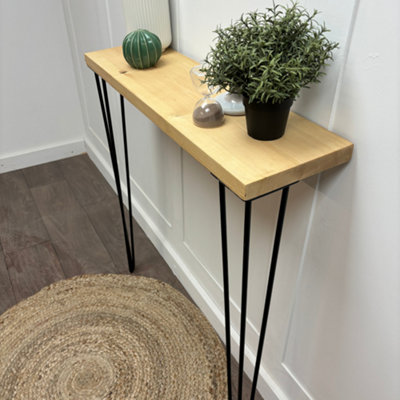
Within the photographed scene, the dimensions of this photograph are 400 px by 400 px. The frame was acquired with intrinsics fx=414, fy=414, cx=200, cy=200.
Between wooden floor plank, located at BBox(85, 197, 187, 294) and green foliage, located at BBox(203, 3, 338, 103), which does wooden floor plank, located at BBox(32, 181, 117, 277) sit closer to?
wooden floor plank, located at BBox(85, 197, 187, 294)

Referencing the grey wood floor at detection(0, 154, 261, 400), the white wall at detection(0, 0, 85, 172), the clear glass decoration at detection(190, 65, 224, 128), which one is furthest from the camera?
the white wall at detection(0, 0, 85, 172)

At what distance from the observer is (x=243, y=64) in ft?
2.31

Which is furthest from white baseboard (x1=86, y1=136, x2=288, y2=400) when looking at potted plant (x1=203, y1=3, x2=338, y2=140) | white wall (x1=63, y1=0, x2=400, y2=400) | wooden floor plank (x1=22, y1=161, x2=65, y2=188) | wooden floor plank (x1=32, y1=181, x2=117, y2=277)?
potted plant (x1=203, y1=3, x2=338, y2=140)

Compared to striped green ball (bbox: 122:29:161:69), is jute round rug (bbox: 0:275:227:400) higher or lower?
lower

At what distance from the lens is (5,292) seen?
1771 millimetres

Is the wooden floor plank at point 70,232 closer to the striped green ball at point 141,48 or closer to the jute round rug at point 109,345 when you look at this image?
the jute round rug at point 109,345

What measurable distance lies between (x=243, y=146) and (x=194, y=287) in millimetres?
1004

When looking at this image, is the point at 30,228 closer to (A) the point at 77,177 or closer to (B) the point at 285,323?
(A) the point at 77,177

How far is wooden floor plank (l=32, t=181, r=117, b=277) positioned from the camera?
1.91m

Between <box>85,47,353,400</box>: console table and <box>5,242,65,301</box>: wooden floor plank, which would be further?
<box>5,242,65,301</box>: wooden floor plank

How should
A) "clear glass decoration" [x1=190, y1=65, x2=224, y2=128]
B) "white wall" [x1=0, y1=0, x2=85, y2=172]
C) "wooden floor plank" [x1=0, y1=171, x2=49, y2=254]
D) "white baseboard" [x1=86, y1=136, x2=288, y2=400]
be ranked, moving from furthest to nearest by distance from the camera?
A: "white wall" [x1=0, y1=0, x2=85, y2=172]
"wooden floor plank" [x1=0, y1=171, x2=49, y2=254]
"white baseboard" [x1=86, y1=136, x2=288, y2=400]
"clear glass decoration" [x1=190, y1=65, x2=224, y2=128]

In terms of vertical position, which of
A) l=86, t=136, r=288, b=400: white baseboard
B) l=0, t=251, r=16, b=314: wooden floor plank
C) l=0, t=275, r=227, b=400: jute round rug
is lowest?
l=0, t=251, r=16, b=314: wooden floor plank

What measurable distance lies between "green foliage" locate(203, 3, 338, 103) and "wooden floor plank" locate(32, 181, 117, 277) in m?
1.34

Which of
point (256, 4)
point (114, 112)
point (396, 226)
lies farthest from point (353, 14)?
point (114, 112)
